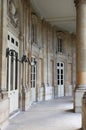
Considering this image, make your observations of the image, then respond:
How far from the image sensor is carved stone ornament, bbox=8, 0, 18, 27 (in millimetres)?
7760

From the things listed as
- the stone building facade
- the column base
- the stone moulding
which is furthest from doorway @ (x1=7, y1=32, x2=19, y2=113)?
the column base

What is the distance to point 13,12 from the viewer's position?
8.16 metres

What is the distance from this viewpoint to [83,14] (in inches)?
349

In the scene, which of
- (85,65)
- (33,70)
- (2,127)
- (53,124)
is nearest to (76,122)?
(53,124)

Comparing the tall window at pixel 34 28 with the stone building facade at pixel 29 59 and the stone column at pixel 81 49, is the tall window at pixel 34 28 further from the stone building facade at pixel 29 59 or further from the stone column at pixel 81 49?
the stone column at pixel 81 49

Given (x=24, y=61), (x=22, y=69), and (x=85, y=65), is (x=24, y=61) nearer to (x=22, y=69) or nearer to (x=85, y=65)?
(x=22, y=69)

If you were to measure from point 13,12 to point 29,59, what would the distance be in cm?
322

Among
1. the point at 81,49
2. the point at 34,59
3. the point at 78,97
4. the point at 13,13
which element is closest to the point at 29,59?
the point at 34,59

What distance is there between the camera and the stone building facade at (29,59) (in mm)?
6191

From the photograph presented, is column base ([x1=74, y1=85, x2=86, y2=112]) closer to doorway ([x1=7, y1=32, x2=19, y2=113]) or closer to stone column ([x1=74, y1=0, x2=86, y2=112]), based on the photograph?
stone column ([x1=74, y1=0, x2=86, y2=112])

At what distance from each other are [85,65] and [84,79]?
1.76ft

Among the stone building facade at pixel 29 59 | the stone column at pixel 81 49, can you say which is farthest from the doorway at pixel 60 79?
the stone column at pixel 81 49

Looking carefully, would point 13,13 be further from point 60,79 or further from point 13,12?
point 60,79

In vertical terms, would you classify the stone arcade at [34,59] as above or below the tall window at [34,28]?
below
